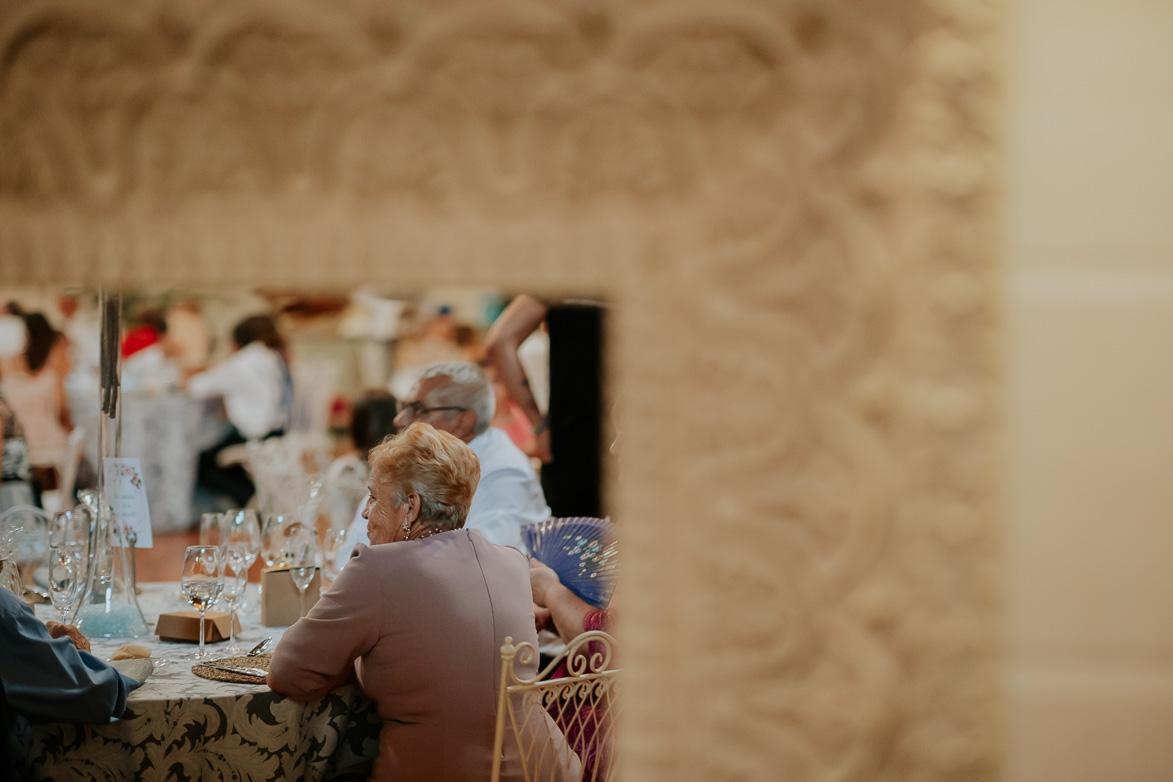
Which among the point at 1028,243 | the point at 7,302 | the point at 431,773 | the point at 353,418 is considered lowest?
the point at 431,773

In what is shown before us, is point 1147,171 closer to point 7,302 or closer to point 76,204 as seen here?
point 76,204

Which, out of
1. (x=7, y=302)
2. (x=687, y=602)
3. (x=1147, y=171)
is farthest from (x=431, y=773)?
(x=7, y=302)

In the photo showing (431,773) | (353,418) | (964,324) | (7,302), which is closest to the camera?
(964,324)

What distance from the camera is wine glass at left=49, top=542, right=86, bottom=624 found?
181cm

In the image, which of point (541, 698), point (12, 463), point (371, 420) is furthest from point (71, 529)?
point (12, 463)

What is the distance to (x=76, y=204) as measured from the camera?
0.60 meters

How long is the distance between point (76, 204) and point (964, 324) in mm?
585

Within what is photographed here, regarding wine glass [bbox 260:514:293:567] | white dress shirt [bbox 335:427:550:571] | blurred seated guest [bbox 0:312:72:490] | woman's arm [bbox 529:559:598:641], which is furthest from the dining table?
blurred seated guest [bbox 0:312:72:490]

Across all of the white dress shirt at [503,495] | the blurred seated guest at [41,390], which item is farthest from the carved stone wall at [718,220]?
the blurred seated guest at [41,390]

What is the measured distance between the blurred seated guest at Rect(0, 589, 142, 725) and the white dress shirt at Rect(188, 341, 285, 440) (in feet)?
12.9

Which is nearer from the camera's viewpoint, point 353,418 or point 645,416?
point 645,416

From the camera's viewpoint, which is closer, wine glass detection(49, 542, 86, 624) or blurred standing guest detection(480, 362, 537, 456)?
wine glass detection(49, 542, 86, 624)

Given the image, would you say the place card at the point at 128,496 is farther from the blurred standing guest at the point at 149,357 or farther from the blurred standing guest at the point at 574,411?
the blurred standing guest at the point at 149,357

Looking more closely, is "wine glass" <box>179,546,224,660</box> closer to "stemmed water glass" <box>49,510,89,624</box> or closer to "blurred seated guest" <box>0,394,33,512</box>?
"stemmed water glass" <box>49,510,89,624</box>
